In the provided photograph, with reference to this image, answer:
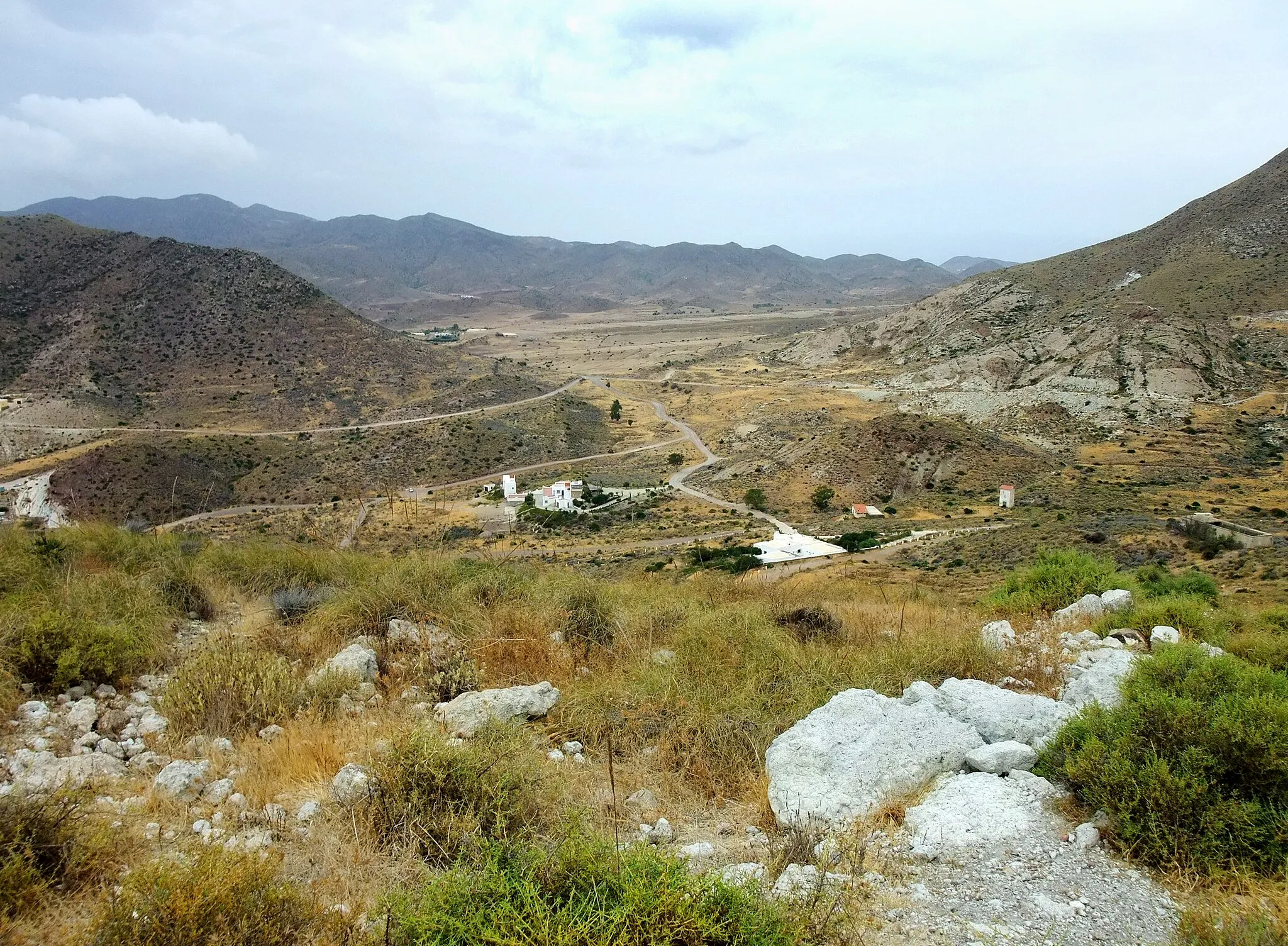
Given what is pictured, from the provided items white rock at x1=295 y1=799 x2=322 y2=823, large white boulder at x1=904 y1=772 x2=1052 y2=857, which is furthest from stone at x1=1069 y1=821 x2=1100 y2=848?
white rock at x1=295 y1=799 x2=322 y2=823

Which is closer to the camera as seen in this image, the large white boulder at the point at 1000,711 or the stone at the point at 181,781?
the stone at the point at 181,781

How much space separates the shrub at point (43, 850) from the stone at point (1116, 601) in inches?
424

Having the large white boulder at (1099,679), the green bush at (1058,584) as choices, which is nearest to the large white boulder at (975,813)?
the large white boulder at (1099,679)

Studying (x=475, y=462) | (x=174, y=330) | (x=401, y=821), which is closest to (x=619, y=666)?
(x=401, y=821)

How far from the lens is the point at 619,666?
23.4 feet

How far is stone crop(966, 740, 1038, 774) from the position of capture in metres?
4.89

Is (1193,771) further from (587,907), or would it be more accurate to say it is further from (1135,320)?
(1135,320)

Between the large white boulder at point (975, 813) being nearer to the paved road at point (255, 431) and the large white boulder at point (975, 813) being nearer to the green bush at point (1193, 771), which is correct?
the green bush at point (1193, 771)

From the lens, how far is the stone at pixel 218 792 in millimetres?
4316

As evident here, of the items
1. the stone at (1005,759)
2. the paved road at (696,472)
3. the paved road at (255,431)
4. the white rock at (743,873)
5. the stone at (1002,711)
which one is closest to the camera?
the white rock at (743,873)

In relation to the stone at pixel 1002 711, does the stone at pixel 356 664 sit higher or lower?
lower

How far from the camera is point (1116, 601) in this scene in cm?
947

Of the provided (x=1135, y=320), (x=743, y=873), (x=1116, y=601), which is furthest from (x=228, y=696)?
(x=1135, y=320)

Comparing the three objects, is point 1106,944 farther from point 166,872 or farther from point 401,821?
point 166,872
